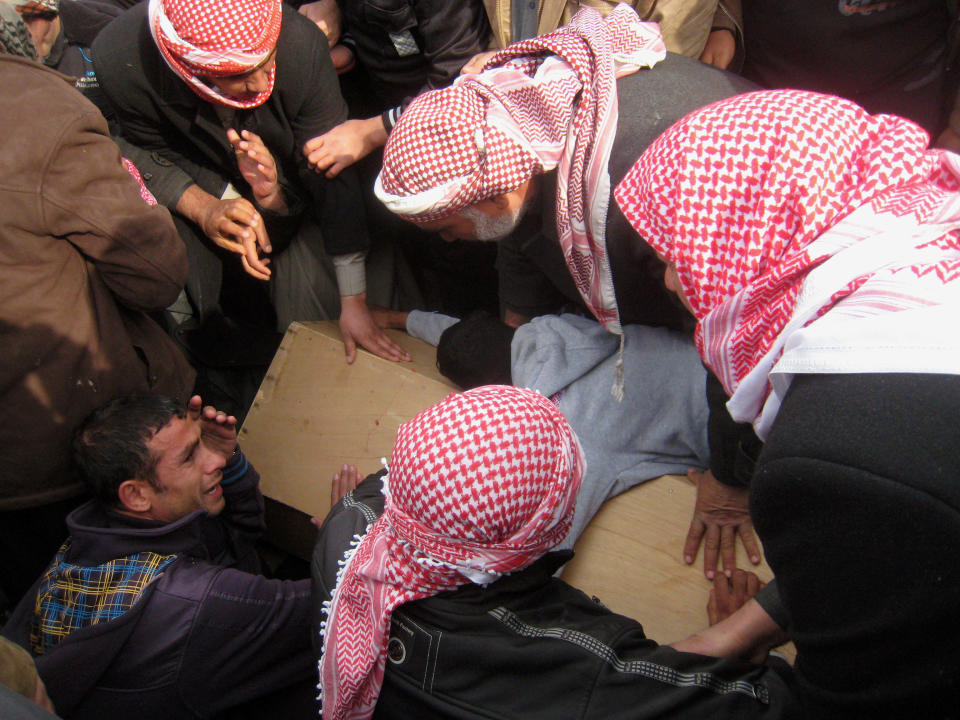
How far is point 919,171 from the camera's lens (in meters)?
1.02

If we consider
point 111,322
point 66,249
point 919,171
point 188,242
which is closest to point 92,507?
point 111,322

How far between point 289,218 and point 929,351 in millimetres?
2139

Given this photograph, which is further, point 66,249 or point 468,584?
point 66,249

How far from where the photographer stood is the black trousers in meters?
0.76

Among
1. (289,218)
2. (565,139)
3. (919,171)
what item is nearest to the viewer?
(919,171)

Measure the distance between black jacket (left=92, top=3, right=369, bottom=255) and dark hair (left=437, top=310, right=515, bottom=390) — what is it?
0.61m

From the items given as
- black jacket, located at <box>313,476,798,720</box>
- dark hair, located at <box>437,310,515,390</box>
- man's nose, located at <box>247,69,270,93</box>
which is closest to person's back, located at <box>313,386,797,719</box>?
black jacket, located at <box>313,476,798,720</box>

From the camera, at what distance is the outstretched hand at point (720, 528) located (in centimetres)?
153

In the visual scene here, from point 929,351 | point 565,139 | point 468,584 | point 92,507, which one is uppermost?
point 929,351

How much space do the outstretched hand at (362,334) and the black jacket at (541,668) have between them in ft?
3.62

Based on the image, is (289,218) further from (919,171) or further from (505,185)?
(919,171)

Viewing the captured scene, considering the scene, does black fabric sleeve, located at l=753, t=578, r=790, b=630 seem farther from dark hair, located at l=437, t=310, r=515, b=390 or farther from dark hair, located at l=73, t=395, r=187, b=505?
dark hair, located at l=73, t=395, r=187, b=505

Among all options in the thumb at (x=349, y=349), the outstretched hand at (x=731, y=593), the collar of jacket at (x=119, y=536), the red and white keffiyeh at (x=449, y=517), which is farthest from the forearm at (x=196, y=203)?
the outstretched hand at (x=731, y=593)

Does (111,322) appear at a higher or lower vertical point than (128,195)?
lower
